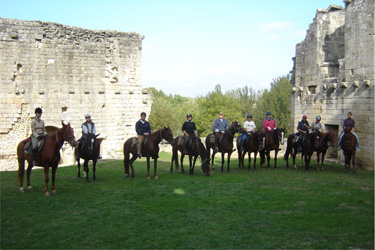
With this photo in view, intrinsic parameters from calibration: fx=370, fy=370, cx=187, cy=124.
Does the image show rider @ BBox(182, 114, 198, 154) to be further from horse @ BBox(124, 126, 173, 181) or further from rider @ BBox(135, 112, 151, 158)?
A: rider @ BBox(135, 112, 151, 158)

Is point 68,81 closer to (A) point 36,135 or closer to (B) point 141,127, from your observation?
(B) point 141,127

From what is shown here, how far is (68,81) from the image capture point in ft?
63.6

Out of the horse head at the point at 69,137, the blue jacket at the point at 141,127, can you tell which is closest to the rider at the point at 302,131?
the blue jacket at the point at 141,127

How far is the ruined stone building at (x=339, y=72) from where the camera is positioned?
45.1 ft

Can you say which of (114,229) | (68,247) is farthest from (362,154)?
(68,247)

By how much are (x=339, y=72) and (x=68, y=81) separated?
1320 cm

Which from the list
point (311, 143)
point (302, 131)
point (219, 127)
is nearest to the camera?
point (311, 143)

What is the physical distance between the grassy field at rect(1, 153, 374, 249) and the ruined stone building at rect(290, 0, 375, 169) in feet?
11.1

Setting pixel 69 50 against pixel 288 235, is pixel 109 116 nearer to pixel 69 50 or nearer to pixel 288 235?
pixel 69 50

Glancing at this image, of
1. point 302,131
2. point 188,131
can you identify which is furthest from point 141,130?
point 302,131

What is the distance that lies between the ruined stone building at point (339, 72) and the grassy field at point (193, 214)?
3371 millimetres

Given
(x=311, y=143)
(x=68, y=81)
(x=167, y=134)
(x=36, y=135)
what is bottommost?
(x=311, y=143)


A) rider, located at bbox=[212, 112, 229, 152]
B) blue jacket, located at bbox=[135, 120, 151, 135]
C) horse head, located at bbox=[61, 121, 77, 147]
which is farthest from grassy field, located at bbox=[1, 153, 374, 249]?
rider, located at bbox=[212, 112, 229, 152]

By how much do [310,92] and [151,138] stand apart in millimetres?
9594
